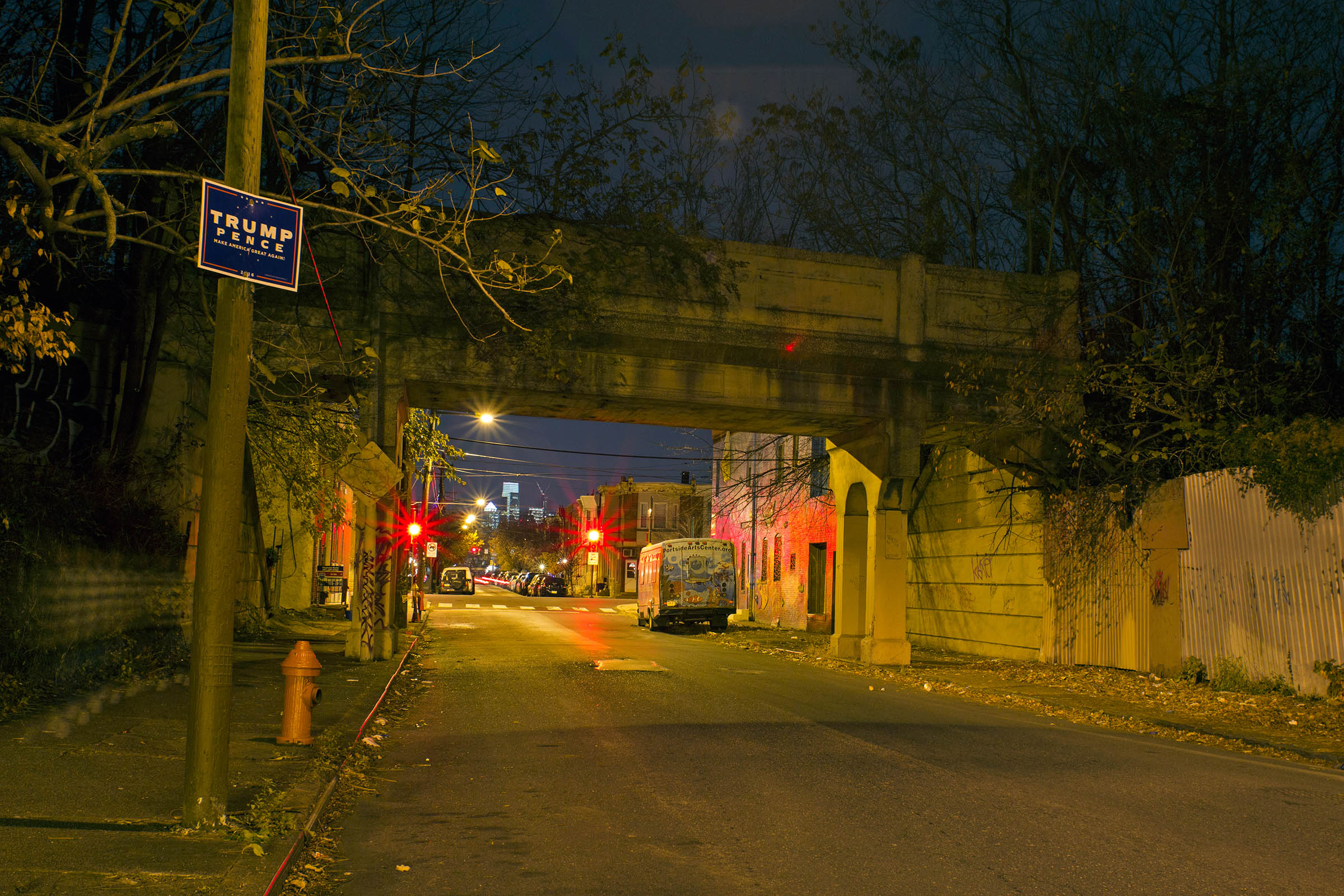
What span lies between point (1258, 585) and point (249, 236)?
13422 mm

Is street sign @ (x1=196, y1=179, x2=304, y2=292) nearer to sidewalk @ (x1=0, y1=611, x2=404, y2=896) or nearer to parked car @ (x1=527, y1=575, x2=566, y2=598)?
sidewalk @ (x1=0, y1=611, x2=404, y2=896)

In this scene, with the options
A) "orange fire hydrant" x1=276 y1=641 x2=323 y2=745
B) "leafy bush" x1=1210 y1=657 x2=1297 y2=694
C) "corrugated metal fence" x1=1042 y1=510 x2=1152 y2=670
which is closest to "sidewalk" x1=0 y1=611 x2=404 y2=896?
"orange fire hydrant" x1=276 y1=641 x2=323 y2=745

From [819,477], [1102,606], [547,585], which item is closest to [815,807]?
[1102,606]

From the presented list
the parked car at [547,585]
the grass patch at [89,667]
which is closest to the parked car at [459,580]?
the parked car at [547,585]

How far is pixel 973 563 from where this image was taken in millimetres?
23203

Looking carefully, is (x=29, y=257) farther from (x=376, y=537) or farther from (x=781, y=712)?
(x=781, y=712)

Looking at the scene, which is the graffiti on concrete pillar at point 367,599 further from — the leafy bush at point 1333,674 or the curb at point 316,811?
the leafy bush at point 1333,674

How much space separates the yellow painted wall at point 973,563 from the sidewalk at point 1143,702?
89 cm

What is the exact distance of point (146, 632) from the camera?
14.8 m

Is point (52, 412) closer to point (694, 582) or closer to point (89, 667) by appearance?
point (89, 667)

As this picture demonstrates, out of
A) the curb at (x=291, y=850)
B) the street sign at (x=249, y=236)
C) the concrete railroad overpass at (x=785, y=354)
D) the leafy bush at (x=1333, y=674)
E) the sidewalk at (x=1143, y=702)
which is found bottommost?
the sidewalk at (x=1143, y=702)

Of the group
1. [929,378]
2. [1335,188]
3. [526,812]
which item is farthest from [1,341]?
[1335,188]

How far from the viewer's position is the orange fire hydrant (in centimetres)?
920

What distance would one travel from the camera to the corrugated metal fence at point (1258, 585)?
42.6ft
